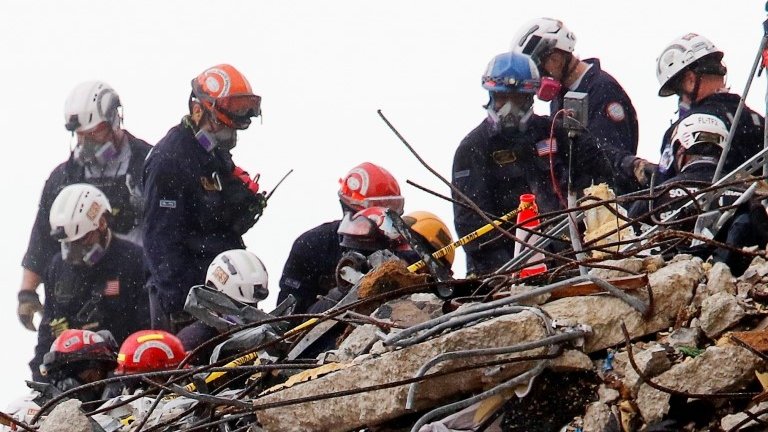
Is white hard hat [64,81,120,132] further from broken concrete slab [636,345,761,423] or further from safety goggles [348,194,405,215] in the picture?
broken concrete slab [636,345,761,423]

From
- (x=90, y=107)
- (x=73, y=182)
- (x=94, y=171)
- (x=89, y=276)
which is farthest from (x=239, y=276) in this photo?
(x=90, y=107)

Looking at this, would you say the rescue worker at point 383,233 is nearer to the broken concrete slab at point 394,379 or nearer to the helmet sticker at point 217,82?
the helmet sticker at point 217,82

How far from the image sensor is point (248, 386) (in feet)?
26.1

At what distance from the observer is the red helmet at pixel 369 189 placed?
11.6 meters

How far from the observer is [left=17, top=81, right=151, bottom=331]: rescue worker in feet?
43.8

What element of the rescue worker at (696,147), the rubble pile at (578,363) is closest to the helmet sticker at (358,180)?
the rescue worker at (696,147)

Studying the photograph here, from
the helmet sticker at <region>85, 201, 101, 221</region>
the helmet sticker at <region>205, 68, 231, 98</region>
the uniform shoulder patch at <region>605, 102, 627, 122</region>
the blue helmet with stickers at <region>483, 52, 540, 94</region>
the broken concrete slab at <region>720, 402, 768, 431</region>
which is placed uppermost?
the helmet sticker at <region>205, 68, 231, 98</region>

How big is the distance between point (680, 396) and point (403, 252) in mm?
4784

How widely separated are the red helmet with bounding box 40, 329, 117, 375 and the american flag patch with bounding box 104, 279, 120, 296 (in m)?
1.49

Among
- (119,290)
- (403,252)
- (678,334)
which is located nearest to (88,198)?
(119,290)

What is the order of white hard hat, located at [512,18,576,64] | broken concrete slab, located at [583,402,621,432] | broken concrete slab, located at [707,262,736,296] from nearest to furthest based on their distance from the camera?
broken concrete slab, located at [583,402,621,432], broken concrete slab, located at [707,262,736,296], white hard hat, located at [512,18,576,64]

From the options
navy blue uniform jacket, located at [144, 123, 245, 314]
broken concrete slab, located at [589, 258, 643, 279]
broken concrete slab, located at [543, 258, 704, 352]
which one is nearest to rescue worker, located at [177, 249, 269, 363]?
navy blue uniform jacket, located at [144, 123, 245, 314]

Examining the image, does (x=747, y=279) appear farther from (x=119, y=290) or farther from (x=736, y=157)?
(x=119, y=290)

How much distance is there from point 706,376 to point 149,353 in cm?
538
